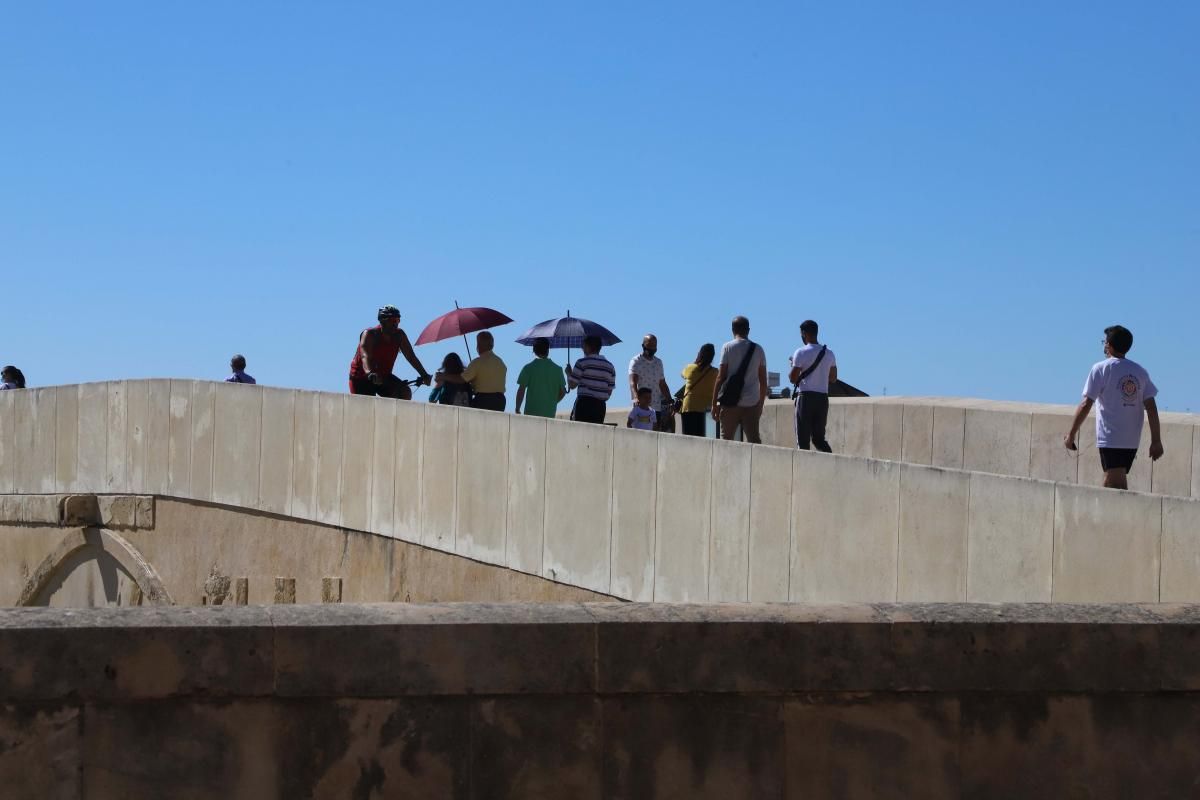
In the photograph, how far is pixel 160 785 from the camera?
13.0 feet

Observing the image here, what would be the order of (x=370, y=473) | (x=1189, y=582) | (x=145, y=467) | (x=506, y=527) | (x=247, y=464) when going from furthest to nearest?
1. (x=145, y=467)
2. (x=247, y=464)
3. (x=370, y=473)
4. (x=506, y=527)
5. (x=1189, y=582)

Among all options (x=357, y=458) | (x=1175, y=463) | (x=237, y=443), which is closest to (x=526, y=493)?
(x=357, y=458)

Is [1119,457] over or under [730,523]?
over

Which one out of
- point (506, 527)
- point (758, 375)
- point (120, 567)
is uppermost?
point (758, 375)

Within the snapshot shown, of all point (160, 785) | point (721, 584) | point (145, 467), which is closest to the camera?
point (160, 785)

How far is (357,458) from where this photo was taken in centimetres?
1420

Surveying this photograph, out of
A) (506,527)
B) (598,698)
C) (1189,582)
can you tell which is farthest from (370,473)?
(598,698)

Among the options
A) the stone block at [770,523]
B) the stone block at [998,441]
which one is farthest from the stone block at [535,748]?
the stone block at [998,441]

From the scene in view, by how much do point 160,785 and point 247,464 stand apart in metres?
12.5

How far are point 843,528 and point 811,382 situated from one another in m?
5.65

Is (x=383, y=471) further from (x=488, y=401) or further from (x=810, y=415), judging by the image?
(x=810, y=415)

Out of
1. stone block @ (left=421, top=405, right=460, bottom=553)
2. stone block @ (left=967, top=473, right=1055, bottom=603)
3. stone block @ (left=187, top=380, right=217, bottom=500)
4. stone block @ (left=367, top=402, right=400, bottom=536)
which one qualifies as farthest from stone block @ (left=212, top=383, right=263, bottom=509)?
stone block @ (left=967, top=473, right=1055, bottom=603)

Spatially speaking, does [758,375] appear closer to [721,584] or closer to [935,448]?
[935,448]

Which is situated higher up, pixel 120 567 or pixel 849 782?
pixel 849 782
